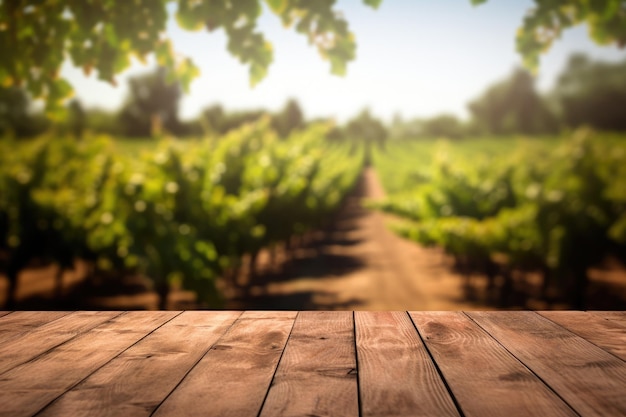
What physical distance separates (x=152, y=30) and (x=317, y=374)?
1750 mm

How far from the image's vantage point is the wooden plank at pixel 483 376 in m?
1.22

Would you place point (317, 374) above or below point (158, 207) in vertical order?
below

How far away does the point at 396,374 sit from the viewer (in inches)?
56.4

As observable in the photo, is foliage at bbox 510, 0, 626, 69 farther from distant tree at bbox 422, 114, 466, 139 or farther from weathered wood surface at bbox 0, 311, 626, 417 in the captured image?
distant tree at bbox 422, 114, 466, 139

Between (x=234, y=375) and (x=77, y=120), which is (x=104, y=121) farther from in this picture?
(x=234, y=375)

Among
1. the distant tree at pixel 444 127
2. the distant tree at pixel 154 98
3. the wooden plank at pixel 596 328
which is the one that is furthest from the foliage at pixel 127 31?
the distant tree at pixel 444 127

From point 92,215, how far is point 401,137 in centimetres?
5888

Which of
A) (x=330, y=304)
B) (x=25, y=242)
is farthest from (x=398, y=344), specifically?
(x=25, y=242)

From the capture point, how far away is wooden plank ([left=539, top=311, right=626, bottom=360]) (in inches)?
69.2

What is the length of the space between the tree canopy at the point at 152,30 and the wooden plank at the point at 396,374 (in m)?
1.22

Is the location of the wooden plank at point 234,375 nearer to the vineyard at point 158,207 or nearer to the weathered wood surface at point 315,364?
the weathered wood surface at point 315,364

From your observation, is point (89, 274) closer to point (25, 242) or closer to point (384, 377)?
point (25, 242)

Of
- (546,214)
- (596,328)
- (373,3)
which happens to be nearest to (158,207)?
(373,3)

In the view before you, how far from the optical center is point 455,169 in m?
11.0
